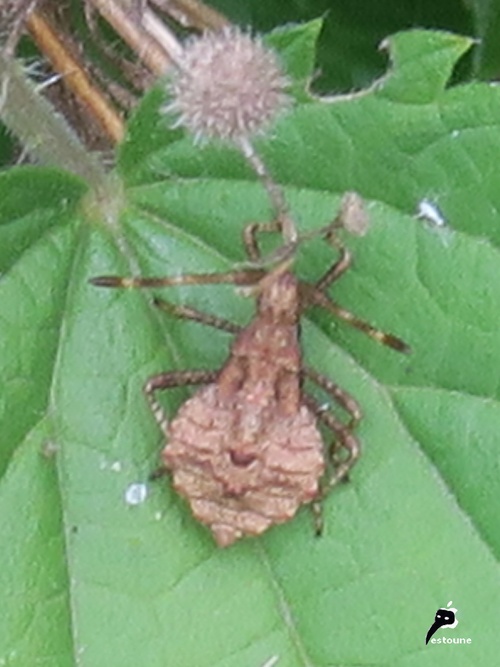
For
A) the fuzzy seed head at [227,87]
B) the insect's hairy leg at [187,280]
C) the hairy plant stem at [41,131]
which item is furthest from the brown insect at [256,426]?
the fuzzy seed head at [227,87]

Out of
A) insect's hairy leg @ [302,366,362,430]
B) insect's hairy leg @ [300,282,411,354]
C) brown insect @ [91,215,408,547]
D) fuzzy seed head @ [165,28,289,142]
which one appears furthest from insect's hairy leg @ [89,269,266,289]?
fuzzy seed head @ [165,28,289,142]

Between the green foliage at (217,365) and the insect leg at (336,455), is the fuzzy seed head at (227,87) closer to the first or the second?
the green foliage at (217,365)

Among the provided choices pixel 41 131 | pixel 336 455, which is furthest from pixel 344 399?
pixel 41 131

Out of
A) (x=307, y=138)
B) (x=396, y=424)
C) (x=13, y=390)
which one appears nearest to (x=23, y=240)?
(x=13, y=390)

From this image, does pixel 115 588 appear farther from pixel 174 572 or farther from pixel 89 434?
pixel 89 434

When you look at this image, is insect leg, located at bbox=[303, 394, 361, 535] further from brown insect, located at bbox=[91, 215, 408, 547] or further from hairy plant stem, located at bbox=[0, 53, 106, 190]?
hairy plant stem, located at bbox=[0, 53, 106, 190]

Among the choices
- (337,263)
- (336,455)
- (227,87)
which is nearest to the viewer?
(227,87)

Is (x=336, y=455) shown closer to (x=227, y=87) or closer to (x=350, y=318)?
(x=350, y=318)
